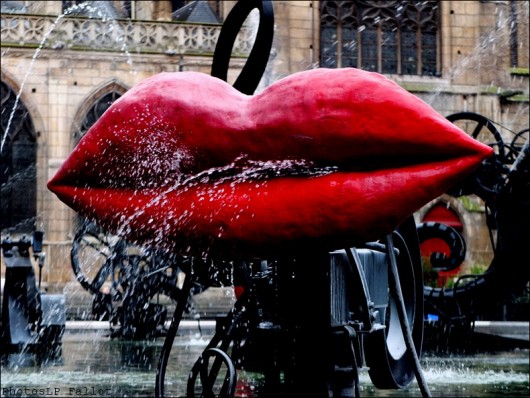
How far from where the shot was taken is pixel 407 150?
8.17 feet

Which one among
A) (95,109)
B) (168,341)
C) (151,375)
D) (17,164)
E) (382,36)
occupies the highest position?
(382,36)

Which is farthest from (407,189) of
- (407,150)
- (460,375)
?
(460,375)

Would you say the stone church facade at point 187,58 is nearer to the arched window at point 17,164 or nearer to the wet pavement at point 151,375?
the arched window at point 17,164

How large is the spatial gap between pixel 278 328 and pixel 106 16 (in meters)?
30.8

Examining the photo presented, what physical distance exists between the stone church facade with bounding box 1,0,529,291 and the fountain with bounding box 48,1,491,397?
81.3 ft

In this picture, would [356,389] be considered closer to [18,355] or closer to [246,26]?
[18,355]

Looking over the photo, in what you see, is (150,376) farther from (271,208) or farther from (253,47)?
(271,208)

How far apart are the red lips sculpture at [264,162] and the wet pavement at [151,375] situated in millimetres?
4423

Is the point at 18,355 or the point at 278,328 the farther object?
the point at 18,355

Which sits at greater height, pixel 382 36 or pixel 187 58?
pixel 382 36

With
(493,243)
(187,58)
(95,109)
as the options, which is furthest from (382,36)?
(493,243)

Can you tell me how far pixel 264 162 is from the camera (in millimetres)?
2691

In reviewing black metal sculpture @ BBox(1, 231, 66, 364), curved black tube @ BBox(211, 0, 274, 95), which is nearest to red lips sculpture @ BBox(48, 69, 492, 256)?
curved black tube @ BBox(211, 0, 274, 95)

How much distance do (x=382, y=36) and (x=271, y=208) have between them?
33.5 metres
